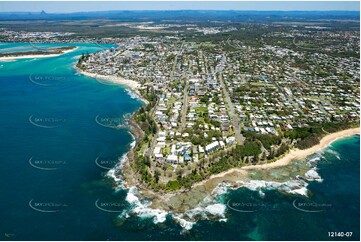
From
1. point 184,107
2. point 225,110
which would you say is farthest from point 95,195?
point 225,110

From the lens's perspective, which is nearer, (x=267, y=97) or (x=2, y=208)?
(x=2, y=208)

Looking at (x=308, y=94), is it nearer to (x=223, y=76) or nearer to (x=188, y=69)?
(x=223, y=76)

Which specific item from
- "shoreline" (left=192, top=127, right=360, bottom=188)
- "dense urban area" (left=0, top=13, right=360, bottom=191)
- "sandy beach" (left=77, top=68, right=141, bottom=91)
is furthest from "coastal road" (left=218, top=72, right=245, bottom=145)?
"sandy beach" (left=77, top=68, right=141, bottom=91)

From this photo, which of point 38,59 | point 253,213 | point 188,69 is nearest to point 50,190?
point 253,213

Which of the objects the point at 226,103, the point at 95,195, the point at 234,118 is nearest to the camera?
the point at 95,195

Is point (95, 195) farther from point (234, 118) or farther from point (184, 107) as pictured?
point (184, 107)

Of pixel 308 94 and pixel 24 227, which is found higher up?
pixel 308 94

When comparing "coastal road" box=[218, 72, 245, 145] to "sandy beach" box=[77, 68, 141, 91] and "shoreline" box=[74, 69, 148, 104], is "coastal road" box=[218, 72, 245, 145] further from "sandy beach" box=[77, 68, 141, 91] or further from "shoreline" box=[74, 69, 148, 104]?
"sandy beach" box=[77, 68, 141, 91]

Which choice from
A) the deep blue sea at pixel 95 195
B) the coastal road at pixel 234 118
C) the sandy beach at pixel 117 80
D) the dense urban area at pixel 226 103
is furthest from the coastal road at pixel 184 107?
the sandy beach at pixel 117 80
